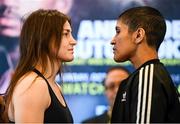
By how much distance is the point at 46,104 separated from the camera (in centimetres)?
143

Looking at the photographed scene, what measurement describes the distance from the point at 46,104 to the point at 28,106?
7cm

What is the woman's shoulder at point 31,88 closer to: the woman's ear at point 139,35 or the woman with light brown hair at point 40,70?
the woman with light brown hair at point 40,70

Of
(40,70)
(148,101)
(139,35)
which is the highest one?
(139,35)

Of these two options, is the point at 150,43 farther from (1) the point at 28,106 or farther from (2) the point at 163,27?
(1) the point at 28,106

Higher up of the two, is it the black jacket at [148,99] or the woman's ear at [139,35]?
the woman's ear at [139,35]

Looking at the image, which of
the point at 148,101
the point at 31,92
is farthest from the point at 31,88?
the point at 148,101

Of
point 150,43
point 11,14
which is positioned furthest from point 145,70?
point 11,14

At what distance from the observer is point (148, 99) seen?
145 centimetres

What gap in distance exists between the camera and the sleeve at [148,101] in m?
1.44

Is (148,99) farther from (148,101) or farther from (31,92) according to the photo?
(31,92)

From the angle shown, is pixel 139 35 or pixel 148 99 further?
pixel 139 35

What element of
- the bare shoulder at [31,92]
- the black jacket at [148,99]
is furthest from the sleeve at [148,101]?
the bare shoulder at [31,92]

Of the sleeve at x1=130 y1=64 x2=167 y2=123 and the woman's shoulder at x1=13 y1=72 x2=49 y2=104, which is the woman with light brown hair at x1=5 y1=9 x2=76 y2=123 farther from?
the sleeve at x1=130 y1=64 x2=167 y2=123

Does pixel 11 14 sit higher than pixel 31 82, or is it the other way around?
pixel 11 14
